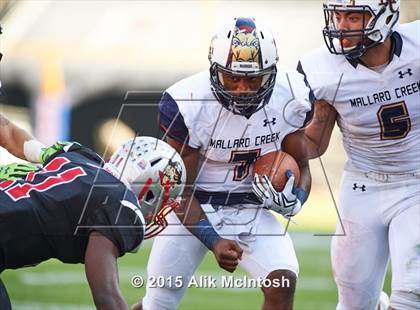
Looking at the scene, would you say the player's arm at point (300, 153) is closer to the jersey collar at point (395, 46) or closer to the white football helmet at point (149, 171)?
the jersey collar at point (395, 46)

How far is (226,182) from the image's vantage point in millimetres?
4898

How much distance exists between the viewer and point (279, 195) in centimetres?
471

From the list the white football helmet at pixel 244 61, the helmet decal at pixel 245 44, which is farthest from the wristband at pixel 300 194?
the helmet decal at pixel 245 44

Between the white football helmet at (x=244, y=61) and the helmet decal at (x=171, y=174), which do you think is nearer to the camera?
the helmet decal at (x=171, y=174)

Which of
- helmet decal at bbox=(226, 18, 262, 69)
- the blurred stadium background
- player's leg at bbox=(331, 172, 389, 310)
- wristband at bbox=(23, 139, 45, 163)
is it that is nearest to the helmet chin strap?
wristband at bbox=(23, 139, 45, 163)

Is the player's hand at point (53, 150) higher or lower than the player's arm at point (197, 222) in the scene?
higher

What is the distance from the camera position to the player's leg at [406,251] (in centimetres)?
470

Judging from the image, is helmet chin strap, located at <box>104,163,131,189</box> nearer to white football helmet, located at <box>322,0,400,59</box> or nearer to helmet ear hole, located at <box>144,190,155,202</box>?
helmet ear hole, located at <box>144,190,155,202</box>

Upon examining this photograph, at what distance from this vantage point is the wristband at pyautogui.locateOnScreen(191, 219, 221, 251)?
15.4 feet

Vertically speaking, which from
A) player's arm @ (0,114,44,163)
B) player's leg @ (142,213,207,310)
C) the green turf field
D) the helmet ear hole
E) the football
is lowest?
the green turf field

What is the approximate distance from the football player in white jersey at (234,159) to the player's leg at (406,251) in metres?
0.46

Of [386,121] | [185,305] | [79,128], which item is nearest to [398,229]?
[386,121]

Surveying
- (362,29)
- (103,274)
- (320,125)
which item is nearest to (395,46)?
(362,29)

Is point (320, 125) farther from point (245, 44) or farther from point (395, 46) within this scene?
point (245, 44)
